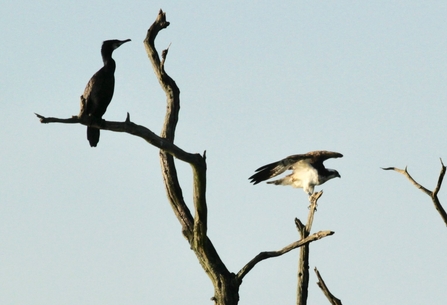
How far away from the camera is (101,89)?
911cm

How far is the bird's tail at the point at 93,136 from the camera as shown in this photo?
350 inches

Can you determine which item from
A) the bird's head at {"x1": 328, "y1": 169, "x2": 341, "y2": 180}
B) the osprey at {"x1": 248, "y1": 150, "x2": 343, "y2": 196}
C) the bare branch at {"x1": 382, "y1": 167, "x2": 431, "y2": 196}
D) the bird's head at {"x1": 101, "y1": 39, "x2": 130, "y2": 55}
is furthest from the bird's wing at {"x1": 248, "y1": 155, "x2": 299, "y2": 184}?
the bare branch at {"x1": 382, "y1": 167, "x2": 431, "y2": 196}

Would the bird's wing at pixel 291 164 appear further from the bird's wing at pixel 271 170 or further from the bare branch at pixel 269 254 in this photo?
the bare branch at pixel 269 254

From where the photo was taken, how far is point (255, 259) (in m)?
8.23

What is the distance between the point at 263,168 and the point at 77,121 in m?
5.51

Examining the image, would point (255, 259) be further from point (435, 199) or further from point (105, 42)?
point (105, 42)

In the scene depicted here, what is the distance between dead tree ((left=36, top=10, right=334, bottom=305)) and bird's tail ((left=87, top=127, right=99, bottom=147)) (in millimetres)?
758

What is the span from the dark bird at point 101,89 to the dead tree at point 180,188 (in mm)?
642

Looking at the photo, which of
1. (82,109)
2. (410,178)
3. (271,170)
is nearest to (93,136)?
(82,109)

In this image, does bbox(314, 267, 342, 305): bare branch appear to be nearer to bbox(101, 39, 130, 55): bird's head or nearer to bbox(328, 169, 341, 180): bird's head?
bbox(101, 39, 130, 55): bird's head

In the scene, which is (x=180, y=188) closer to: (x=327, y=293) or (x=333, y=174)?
(x=327, y=293)

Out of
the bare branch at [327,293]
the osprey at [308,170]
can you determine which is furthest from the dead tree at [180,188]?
the osprey at [308,170]

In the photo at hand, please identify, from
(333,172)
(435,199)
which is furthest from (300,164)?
(435,199)

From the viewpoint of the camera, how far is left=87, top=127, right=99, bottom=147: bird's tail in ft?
29.2
